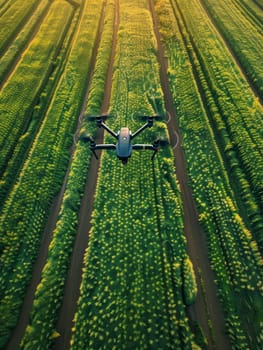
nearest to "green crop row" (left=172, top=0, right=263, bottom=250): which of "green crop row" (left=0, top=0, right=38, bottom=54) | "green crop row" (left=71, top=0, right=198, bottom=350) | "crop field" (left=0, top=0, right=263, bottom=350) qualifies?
"crop field" (left=0, top=0, right=263, bottom=350)

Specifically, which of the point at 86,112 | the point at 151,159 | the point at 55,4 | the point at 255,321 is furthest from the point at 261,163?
the point at 55,4

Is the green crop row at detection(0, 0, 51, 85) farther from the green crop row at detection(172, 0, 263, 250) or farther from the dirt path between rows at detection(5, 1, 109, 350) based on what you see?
the green crop row at detection(172, 0, 263, 250)

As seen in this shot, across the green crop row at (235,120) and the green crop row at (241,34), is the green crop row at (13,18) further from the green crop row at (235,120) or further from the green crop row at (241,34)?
the green crop row at (241,34)

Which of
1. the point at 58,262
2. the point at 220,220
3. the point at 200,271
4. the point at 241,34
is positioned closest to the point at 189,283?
the point at 200,271

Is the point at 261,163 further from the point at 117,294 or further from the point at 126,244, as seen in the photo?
the point at 117,294

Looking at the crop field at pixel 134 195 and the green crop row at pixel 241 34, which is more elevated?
the green crop row at pixel 241 34

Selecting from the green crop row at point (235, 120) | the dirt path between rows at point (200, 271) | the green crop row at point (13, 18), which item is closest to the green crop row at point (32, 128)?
the green crop row at point (13, 18)

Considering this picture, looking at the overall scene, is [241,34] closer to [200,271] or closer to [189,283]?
[200,271]
